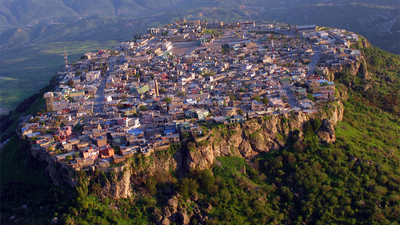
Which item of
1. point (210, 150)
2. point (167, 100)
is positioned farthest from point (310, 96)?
point (167, 100)

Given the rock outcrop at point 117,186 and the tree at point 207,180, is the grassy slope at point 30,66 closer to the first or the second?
the rock outcrop at point 117,186

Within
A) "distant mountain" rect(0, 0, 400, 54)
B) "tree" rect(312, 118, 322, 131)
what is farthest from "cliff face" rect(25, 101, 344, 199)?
"distant mountain" rect(0, 0, 400, 54)

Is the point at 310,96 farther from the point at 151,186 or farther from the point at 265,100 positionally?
the point at 151,186

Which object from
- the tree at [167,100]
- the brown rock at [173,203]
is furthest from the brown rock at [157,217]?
the tree at [167,100]

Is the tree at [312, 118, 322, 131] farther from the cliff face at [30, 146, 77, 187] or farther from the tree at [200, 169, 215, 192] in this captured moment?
the cliff face at [30, 146, 77, 187]

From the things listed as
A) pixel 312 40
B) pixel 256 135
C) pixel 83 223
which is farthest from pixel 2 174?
pixel 312 40
